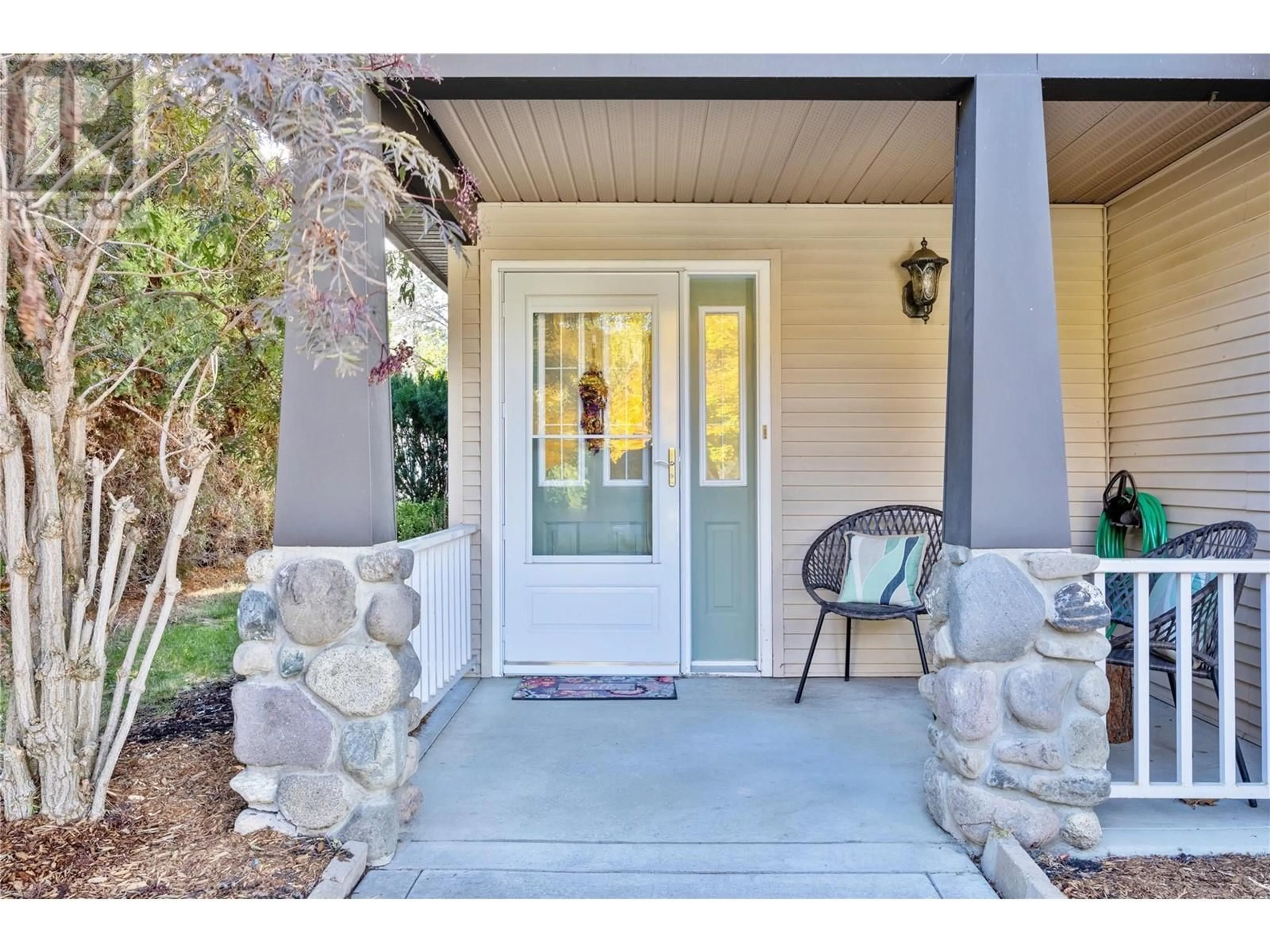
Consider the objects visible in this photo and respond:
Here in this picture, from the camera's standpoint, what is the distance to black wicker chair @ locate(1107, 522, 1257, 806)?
8.21ft

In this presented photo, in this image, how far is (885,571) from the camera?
354 cm

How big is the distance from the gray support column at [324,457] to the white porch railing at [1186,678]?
2091 mm

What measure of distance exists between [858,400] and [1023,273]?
1736 mm

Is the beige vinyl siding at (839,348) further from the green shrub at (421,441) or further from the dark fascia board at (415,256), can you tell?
the green shrub at (421,441)

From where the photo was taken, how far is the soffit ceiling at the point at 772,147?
2.79 m

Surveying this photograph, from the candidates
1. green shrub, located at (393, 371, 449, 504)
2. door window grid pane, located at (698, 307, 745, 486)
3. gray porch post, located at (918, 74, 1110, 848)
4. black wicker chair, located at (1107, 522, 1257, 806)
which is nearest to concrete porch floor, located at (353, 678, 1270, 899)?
gray porch post, located at (918, 74, 1110, 848)

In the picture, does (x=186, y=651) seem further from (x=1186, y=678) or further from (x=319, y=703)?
(x=1186, y=678)

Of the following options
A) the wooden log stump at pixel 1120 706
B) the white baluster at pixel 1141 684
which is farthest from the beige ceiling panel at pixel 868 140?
the wooden log stump at pixel 1120 706

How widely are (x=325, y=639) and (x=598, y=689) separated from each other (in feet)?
5.76

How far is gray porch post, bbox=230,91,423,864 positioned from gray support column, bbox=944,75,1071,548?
5.47ft

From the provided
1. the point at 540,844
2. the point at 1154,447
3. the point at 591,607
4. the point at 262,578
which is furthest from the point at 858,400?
the point at 262,578

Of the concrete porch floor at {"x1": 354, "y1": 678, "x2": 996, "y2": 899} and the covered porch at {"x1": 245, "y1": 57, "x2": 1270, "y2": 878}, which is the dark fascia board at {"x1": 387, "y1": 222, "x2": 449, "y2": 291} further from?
the concrete porch floor at {"x1": 354, "y1": 678, "x2": 996, "y2": 899}

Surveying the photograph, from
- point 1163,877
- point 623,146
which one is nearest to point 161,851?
point 1163,877

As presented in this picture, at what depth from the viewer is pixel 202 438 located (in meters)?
Result: 2.29
